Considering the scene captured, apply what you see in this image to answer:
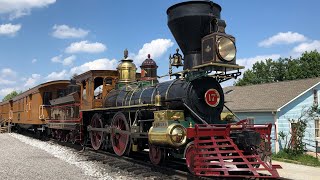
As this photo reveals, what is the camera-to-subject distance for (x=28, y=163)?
10.6 m

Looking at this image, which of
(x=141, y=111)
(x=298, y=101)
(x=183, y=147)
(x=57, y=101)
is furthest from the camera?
(x=298, y=101)

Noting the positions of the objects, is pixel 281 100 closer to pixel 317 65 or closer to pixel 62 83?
pixel 62 83

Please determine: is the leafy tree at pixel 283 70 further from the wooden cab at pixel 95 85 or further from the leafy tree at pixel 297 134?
the wooden cab at pixel 95 85

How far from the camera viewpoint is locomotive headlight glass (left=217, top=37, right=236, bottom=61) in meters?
8.21

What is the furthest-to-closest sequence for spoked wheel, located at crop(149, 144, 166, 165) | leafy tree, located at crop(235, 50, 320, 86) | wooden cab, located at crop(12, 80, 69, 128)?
leafy tree, located at crop(235, 50, 320, 86) < wooden cab, located at crop(12, 80, 69, 128) < spoked wheel, located at crop(149, 144, 166, 165)

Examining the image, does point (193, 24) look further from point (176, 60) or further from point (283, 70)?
point (283, 70)

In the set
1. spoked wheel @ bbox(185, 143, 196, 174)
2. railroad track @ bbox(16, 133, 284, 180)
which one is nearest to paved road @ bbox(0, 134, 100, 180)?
railroad track @ bbox(16, 133, 284, 180)

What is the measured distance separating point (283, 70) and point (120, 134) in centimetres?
4737

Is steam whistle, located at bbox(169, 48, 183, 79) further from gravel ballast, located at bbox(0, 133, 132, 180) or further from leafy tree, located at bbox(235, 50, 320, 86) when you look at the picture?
leafy tree, located at bbox(235, 50, 320, 86)

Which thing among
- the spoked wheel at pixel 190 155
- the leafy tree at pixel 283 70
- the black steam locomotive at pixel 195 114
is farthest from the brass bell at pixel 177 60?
the leafy tree at pixel 283 70

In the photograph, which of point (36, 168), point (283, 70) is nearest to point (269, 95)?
point (36, 168)

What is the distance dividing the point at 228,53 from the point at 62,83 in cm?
1378

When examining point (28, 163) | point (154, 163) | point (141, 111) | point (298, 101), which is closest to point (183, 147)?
point (154, 163)

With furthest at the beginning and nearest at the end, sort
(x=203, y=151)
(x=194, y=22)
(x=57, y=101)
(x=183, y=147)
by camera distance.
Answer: (x=57, y=101), (x=194, y=22), (x=183, y=147), (x=203, y=151)
